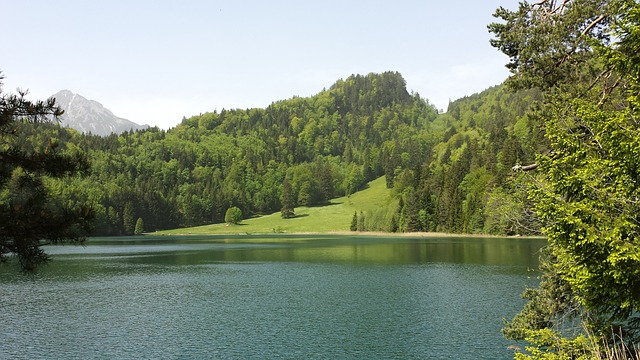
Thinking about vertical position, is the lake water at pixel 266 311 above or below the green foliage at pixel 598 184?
below

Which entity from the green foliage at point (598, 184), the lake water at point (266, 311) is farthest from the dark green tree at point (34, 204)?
the green foliage at point (598, 184)

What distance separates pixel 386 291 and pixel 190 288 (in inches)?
888

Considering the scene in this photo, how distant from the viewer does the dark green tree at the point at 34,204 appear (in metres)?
14.2

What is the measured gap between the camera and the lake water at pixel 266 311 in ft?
97.5

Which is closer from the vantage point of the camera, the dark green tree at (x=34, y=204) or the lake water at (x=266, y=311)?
the dark green tree at (x=34, y=204)

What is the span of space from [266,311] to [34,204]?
2868 cm

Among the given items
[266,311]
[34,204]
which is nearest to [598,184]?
[34,204]

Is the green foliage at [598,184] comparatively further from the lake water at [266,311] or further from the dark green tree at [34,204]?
the dark green tree at [34,204]

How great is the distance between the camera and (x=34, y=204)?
48.6 ft

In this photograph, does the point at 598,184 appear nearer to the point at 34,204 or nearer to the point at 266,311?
the point at 34,204

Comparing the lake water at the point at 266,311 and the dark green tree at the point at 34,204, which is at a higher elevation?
the dark green tree at the point at 34,204

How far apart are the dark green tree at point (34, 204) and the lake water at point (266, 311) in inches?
188

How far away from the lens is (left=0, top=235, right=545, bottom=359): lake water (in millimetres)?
29703

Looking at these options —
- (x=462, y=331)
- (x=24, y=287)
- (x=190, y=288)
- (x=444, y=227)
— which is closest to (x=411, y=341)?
(x=462, y=331)
